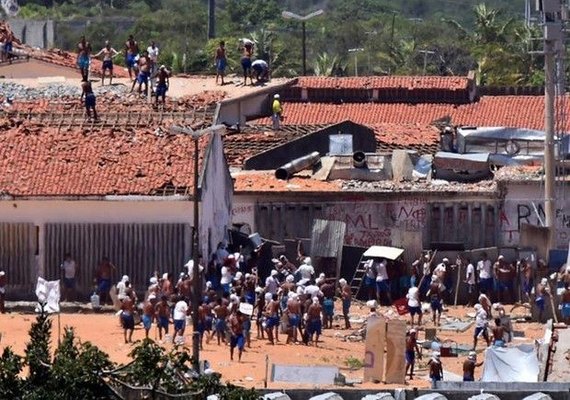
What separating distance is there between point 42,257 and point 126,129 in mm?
4771

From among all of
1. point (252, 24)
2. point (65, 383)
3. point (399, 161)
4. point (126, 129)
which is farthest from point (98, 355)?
point (252, 24)

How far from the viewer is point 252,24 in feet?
460

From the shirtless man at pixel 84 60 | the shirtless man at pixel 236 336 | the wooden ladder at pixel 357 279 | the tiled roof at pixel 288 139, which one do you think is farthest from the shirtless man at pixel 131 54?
the shirtless man at pixel 236 336

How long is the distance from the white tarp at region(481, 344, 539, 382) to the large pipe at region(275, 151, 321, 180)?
19500 mm

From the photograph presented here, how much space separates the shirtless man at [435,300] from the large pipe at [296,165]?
27.0 feet

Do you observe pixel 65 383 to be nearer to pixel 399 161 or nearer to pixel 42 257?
pixel 42 257

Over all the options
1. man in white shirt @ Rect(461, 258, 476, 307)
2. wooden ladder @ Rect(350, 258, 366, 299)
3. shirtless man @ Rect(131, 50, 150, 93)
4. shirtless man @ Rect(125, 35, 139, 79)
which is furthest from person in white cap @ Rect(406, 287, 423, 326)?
shirtless man @ Rect(125, 35, 139, 79)

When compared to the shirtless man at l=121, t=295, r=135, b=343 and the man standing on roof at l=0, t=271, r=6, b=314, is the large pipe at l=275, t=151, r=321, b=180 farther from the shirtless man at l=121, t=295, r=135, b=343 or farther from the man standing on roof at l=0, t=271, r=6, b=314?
the shirtless man at l=121, t=295, r=135, b=343

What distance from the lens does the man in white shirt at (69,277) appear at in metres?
62.8

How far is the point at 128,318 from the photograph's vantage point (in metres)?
57.2

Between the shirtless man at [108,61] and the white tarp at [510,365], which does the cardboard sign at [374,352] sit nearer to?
the white tarp at [510,365]

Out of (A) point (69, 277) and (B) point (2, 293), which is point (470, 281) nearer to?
(A) point (69, 277)

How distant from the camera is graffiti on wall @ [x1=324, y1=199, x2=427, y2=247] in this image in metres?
69.2

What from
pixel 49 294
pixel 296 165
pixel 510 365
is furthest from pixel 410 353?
pixel 296 165
